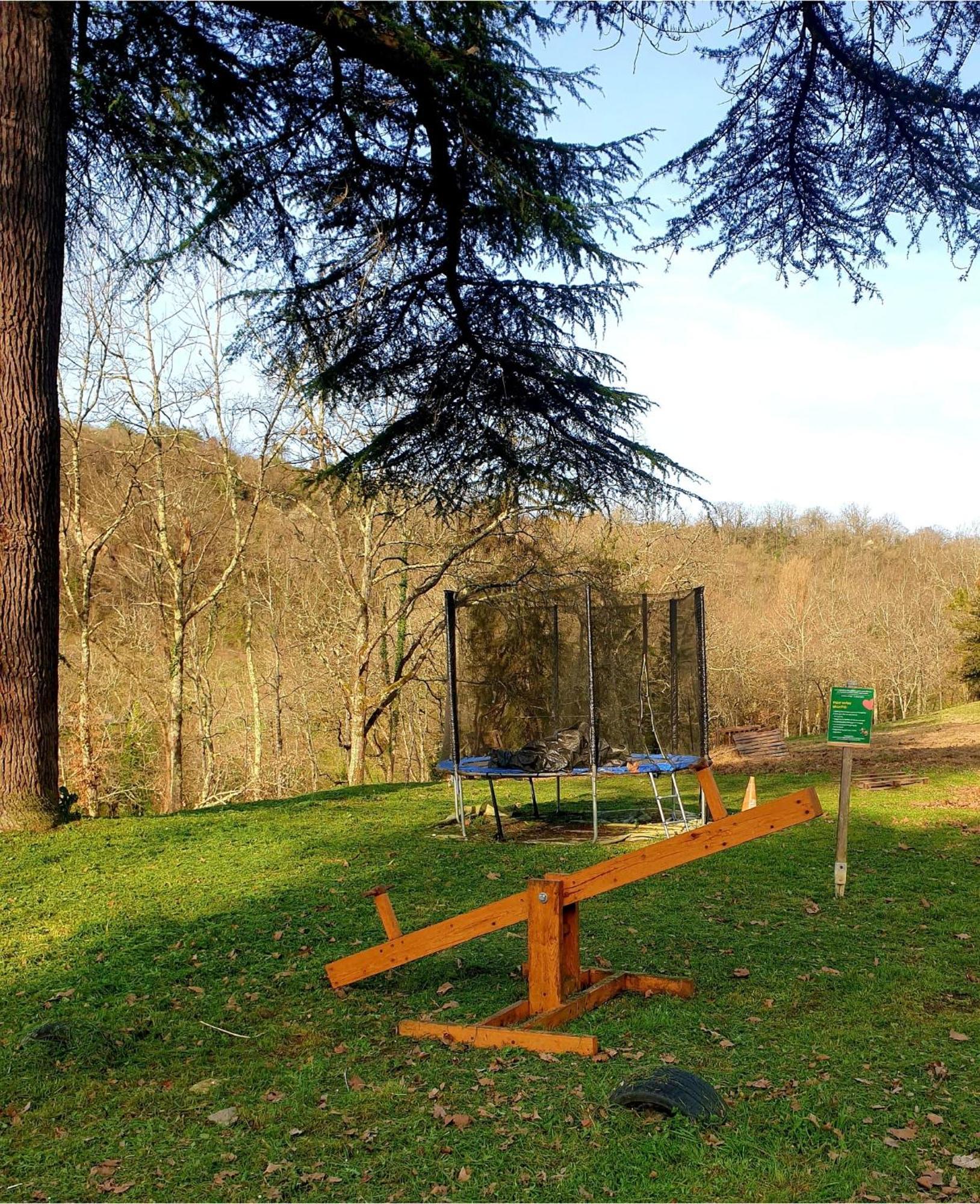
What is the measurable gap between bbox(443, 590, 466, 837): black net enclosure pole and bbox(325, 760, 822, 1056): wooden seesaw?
4.37 metres

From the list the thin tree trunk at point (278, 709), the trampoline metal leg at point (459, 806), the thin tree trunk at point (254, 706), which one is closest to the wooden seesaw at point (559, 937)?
the trampoline metal leg at point (459, 806)

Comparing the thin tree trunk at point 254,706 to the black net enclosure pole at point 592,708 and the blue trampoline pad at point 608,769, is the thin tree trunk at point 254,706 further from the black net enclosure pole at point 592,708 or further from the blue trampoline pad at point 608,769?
the black net enclosure pole at point 592,708

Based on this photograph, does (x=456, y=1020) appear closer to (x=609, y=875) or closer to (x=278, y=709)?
(x=609, y=875)

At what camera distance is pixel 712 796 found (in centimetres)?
466

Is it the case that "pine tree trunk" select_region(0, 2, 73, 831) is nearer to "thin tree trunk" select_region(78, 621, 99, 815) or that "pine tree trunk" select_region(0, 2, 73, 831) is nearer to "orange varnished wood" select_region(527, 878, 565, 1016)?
"orange varnished wood" select_region(527, 878, 565, 1016)

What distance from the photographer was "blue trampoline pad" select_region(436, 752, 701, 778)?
8.59 meters

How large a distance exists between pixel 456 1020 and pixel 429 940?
39 centimetres

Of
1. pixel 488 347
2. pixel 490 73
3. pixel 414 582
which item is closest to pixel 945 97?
pixel 490 73

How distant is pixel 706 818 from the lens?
23.7ft

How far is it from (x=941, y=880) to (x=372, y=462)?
6239 millimetres

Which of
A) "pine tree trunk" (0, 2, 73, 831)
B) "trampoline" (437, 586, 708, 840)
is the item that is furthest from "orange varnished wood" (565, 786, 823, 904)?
"pine tree trunk" (0, 2, 73, 831)

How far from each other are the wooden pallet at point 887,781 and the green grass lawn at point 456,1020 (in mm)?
3881

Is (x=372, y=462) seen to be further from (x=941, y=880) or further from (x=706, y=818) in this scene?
(x=941, y=880)

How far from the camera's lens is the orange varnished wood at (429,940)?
15.1 feet
